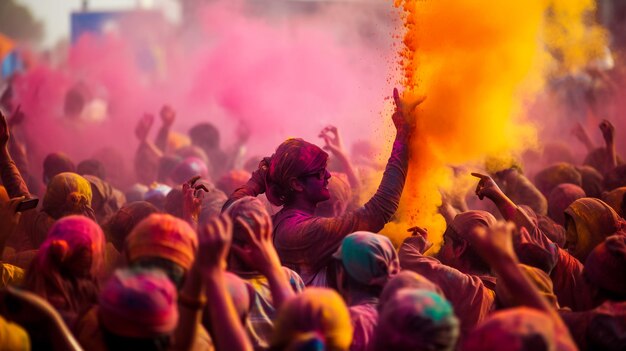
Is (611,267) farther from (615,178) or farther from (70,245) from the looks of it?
(615,178)

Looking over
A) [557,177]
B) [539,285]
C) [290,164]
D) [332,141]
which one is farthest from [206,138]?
[539,285]

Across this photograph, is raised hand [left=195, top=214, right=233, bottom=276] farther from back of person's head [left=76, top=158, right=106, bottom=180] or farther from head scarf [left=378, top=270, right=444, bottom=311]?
back of person's head [left=76, top=158, right=106, bottom=180]

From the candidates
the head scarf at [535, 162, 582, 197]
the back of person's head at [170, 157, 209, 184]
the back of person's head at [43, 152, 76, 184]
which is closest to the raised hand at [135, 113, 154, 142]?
the back of person's head at [170, 157, 209, 184]

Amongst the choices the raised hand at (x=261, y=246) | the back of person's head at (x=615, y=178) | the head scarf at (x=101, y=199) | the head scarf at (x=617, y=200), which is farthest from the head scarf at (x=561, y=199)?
the raised hand at (x=261, y=246)

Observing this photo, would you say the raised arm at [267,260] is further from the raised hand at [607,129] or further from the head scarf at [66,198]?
the raised hand at [607,129]

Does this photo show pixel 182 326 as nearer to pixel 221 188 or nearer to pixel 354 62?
pixel 221 188

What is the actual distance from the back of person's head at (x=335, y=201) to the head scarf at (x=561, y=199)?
6.46 ft

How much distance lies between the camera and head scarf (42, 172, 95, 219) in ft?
21.3

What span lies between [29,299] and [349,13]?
54.4 feet

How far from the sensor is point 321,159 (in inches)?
228

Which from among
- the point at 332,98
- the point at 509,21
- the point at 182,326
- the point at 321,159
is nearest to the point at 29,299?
the point at 182,326

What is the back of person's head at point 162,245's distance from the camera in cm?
402

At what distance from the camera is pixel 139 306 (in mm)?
3545

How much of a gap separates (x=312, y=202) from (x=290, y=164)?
294mm
